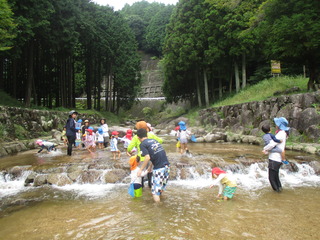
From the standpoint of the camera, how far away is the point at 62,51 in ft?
78.2

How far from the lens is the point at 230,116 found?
1852 cm

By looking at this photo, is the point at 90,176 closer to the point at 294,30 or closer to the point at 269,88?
the point at 294,30

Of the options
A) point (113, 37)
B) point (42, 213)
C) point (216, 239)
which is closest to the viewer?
point (216, 239)

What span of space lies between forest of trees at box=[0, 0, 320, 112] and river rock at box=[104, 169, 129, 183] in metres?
10.1

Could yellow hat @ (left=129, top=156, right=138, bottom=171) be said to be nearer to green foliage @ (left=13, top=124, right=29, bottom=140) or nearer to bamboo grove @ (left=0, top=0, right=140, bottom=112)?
green foliage @ (left=13, top=124, right=29, bottom=140)

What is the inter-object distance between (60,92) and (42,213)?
79.5 feet

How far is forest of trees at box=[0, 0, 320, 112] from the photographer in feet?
43.9

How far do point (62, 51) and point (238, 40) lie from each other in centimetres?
1704

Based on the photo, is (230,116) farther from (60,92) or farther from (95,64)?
(95,64)

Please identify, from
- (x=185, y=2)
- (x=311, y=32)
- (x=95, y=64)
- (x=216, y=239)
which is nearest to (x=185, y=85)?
(x=185, y=2)

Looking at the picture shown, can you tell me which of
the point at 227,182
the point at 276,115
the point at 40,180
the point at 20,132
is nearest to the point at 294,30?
the point at 276,115

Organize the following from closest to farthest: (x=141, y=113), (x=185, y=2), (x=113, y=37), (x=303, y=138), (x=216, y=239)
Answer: (x=216, y=239), (x=303, y=138), (x=185, y=2), (x=113, y=37), (x=141, y=113)

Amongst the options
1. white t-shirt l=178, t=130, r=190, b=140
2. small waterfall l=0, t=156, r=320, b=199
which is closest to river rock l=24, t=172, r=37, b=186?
small waterfall l=0, t=156, r=320, b=199

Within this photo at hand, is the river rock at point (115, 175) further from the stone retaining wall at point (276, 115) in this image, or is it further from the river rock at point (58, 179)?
the stone retaining wall at point (276, 115)
